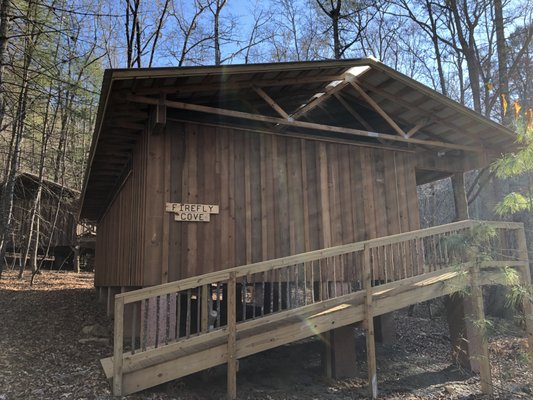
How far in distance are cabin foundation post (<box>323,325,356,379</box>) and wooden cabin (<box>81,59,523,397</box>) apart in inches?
25.0

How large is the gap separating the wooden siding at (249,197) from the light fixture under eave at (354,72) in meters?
1.24

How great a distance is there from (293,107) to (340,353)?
4294 millimetres

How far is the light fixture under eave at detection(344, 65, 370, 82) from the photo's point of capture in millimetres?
7043

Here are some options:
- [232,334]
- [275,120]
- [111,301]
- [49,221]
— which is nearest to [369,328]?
[232,334]

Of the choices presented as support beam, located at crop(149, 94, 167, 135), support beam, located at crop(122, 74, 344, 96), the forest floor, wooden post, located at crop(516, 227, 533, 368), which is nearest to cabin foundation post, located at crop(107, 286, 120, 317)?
the forest floor

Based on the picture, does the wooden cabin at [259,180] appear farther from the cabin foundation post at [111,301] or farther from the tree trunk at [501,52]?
the tree trunk at [501,52]

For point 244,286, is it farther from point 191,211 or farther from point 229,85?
point 229,85

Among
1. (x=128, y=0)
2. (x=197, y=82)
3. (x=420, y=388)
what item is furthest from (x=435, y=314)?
(x=128, y=0)

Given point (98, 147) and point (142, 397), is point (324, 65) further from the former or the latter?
point (142, 397)

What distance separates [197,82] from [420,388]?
221 inches

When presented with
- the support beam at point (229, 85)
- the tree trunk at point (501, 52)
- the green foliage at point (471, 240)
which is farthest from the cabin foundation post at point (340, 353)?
the tree trunk at point (501, 52)

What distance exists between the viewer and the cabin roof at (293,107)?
5906 millimetres

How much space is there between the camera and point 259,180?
7.18 m

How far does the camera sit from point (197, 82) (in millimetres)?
6102
